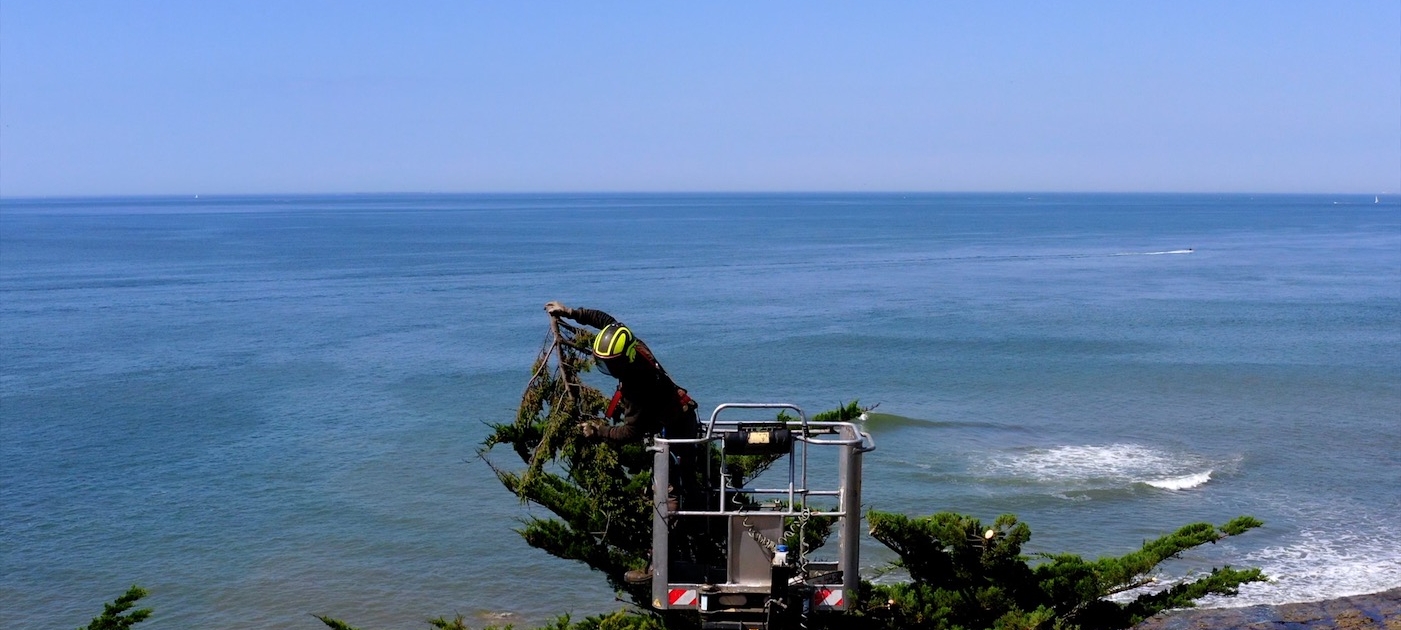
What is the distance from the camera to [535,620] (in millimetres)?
19219

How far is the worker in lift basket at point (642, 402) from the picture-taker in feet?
25.3

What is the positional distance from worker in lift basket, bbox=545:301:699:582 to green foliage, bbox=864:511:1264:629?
212 centimetres

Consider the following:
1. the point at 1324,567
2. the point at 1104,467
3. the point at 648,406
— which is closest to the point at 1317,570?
the point at 1324,567

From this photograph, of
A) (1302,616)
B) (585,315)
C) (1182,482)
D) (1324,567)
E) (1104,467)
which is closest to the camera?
(585,315)

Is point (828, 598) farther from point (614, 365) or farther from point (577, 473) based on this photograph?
point (577, 473)

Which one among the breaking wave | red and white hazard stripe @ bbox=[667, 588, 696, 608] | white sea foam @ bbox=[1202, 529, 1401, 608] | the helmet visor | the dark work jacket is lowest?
white sea foam @ bbox=[1202, 529, 1401, 608]

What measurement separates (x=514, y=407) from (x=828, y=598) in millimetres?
25613

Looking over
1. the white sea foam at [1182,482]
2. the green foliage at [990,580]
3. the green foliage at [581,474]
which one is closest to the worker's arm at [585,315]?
the green foliage at [581,474]

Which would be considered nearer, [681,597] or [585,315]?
[681,597]

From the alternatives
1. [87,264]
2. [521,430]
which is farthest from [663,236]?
[521,430]

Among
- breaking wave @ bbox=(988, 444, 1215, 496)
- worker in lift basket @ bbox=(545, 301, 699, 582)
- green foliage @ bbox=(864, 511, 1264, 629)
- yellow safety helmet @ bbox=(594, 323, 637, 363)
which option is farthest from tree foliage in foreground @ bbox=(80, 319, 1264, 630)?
breaking wave @ bbox=(988, 444, 1215, 496)

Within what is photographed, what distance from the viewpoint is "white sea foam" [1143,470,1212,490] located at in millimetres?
25484

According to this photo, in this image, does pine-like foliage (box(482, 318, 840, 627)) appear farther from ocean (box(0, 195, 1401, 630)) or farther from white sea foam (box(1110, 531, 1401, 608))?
white sea foam (box(1110, 531, 1401, 608))

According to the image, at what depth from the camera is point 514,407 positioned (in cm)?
3275
